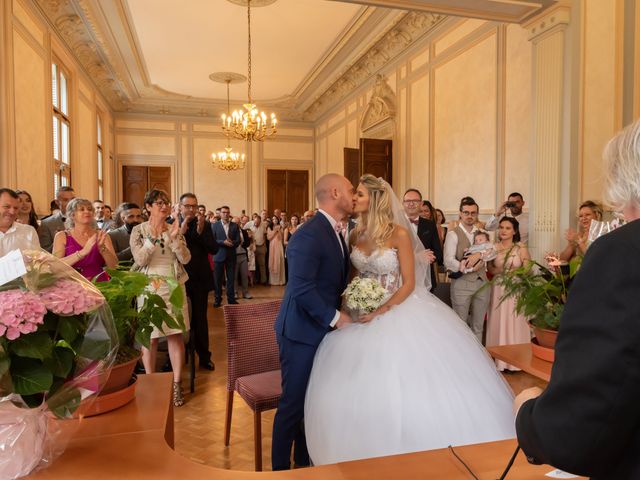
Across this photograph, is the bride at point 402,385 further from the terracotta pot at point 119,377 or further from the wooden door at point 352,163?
the wooden door at point 352,163

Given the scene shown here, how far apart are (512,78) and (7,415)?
6.39 meters

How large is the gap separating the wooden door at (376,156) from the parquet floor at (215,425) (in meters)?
5.29

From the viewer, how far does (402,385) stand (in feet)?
7.35

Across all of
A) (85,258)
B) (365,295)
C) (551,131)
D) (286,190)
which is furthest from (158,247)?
(286,190)

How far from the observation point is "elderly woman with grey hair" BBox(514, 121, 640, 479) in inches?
26.8

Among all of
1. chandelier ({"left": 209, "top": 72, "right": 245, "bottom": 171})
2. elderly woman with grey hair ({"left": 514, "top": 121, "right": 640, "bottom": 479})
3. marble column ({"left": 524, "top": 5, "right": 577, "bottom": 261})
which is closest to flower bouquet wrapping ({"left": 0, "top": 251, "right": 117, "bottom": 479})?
elderly woman with grey hair ({"left": 514, "top": 121, "right": 640, "bottom": 479})

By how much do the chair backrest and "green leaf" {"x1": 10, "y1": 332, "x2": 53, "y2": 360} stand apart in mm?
1800

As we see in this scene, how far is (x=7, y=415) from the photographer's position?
3.91ft

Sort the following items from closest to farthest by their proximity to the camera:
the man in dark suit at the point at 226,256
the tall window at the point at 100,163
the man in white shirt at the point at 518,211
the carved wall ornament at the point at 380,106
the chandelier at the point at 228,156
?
the man in white shirt at the point at 518,211
the man in dark suit at the point at 226,256
the carved wall ornament at the point at 380,106
the chandelier at the point at 228,156
the tall window at the point at 100,163

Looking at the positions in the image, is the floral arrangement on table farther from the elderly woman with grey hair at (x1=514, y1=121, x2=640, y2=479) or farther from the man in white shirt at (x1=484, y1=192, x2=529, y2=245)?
the man in white shirt at (x1=484, y1=192, x2=529, y2=245)

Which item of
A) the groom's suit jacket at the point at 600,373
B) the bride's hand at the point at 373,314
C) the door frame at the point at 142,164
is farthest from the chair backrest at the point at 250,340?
the door frame at the point at 142,164

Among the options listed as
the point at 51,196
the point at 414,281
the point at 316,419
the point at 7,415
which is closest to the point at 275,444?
the point at 316,419

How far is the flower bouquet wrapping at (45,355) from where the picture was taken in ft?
3.73

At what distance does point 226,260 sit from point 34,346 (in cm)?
748
